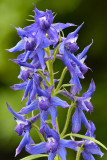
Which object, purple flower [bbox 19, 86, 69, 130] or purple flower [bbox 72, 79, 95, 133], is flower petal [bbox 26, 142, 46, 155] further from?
purple flower [bbox 72, 79, 95, 133]

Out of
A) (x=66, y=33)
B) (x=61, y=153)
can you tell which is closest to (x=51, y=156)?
(x=61, y=153)

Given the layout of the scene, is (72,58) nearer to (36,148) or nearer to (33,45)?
(33,45)

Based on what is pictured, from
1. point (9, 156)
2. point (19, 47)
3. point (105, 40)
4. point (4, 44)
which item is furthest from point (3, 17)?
point (19, 47)

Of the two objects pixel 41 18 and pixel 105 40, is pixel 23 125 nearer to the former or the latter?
pixel 41 18

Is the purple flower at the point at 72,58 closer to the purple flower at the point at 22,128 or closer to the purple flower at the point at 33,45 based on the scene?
the purple flower at the point at 33,45

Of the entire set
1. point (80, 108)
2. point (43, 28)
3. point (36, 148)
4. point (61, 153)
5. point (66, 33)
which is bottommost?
point (61, 153)

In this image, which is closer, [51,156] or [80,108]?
[51,156]

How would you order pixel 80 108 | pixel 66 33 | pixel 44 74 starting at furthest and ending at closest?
pixel 66 33, pixel 80 108, pixel 44 74
